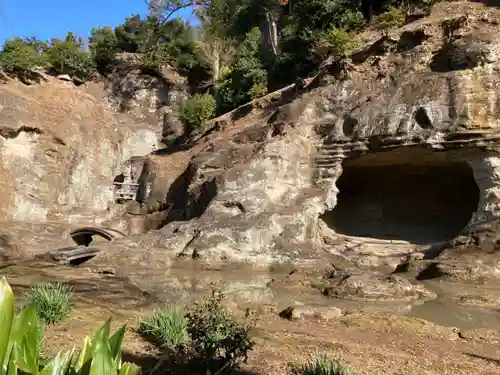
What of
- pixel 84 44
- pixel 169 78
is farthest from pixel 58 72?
pixel 169 78

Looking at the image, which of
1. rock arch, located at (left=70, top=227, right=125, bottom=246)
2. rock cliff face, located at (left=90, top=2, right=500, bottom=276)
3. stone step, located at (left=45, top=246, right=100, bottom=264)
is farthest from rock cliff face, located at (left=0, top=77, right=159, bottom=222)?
stone step, located at (left=45, top=246, right=100, bottom=264)

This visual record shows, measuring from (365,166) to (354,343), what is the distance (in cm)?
1286

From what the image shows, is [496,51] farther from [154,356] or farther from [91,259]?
[154,356]

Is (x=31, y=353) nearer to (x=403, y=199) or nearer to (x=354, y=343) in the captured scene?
(x=354, y=343)

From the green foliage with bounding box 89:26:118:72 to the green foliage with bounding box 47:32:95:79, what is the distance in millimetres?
1174

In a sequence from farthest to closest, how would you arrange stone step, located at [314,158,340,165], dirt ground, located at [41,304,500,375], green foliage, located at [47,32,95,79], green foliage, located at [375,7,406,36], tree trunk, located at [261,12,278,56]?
tree trunk, located at [261,12,278,56] < green foliage, located at [47,32,95,79] < green foliage, located at [375,7,406,36] < stone step, located at [314,158,340,165] < dirt ground, located at [41,304,500,375]

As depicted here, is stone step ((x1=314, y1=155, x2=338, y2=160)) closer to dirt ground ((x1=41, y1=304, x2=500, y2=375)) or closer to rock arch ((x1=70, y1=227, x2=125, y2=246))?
rock arch ((x1=70, y1=227, x2=125, y2=246))

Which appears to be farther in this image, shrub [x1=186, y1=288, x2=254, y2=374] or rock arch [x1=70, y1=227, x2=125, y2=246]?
rock arch [x1=70, y1=227, x2=125, y2=246]

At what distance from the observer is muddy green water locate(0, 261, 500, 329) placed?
27.5 ft

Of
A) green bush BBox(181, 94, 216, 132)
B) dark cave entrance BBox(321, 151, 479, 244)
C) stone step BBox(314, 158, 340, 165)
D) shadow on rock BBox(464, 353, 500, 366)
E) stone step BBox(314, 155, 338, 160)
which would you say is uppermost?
green bush BBox(181, 94, 216, 132)

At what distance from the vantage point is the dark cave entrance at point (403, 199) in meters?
18.2

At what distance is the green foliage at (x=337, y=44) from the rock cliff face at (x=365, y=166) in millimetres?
1365

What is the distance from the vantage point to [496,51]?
15.6 meters

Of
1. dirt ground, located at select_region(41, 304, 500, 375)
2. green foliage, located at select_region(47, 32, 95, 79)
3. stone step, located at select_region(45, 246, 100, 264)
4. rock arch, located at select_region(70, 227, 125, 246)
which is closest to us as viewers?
dirt ground, located at select_region(41, 304, 500, 375)
